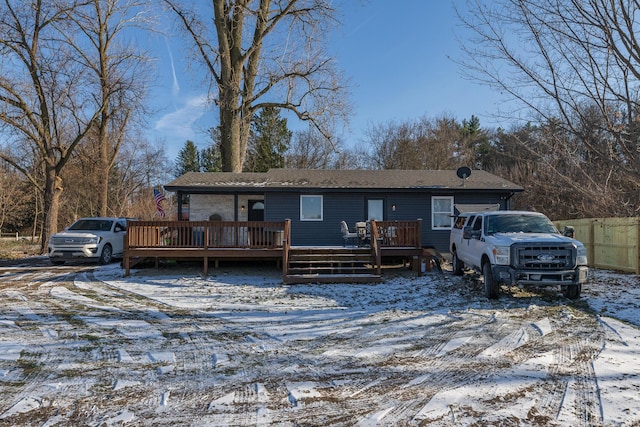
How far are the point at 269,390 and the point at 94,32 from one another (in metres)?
22.5

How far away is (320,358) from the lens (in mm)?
4516

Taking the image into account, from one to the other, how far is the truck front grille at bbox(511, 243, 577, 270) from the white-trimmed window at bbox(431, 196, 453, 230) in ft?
24.5

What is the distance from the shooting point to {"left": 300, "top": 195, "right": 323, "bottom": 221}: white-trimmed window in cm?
1445

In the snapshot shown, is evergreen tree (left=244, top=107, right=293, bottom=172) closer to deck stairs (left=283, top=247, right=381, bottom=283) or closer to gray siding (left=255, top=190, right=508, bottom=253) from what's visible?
gray siding (left=255, top=190, right=508, bottom=253)

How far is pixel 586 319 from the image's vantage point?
6246 millimetres

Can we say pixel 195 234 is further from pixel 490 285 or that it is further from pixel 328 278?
pixel 490 285

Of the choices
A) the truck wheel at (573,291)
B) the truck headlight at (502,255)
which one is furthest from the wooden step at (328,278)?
the truck wheel at (573,291)

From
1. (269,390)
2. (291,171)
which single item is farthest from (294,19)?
(269,390)

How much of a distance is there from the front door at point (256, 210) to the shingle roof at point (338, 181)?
1.03m

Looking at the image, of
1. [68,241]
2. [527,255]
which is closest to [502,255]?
[527,255]

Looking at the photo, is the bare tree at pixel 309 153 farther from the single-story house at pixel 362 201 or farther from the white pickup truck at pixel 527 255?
the white pickup truck at pixel 527 255

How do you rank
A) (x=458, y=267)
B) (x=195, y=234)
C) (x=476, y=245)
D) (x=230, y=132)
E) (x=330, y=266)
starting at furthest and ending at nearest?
(x=230, y=132)
(x=195, y=234)
(x=330, y=266)
(x=458, y=267)
(x=476, y=245)

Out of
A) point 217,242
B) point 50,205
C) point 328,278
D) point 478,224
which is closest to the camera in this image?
point 478,224

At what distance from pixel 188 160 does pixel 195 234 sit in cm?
4264
